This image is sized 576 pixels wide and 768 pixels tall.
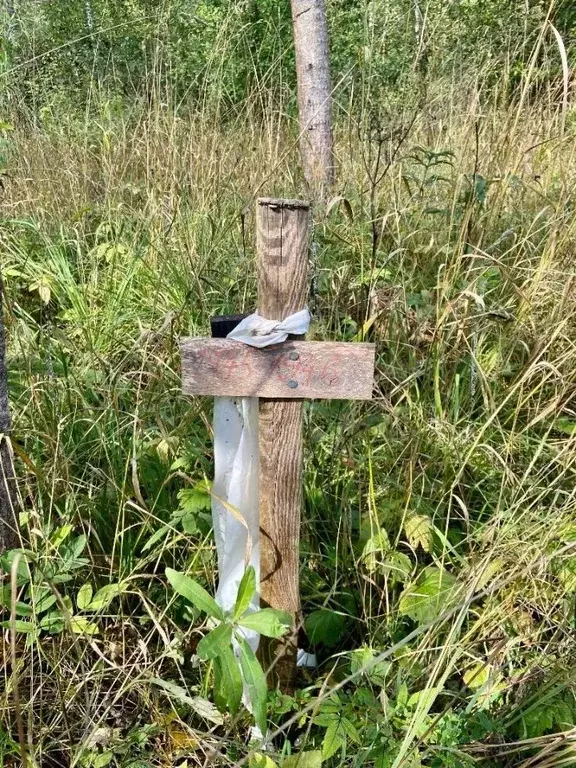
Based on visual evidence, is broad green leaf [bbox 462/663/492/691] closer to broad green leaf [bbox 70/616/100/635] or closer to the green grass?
the green grass

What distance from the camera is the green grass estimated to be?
0.95 m

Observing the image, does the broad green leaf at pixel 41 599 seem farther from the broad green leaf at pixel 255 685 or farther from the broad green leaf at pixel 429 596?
the broad green leaf at pixel 429 596

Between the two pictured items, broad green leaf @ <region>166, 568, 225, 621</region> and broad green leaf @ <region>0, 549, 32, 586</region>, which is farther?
broad green leaf @ <region>0, 549, 32, 586</region>

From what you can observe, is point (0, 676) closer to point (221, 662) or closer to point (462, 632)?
point (221, 662)

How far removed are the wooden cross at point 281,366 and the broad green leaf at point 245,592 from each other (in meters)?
0.15

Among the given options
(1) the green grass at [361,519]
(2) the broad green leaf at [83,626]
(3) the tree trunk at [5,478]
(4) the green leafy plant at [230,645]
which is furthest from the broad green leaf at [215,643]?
(3) the tree trunk at [5,478]

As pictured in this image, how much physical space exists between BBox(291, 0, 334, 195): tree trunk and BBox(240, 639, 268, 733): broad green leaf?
2.13m

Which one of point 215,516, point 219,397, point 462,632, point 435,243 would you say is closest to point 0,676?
point 215,516

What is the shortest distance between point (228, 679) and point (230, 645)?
0.13ft

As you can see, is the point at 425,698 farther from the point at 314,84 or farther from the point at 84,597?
the point at 314,84

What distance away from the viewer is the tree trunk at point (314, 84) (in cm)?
259

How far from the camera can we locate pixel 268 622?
778mm

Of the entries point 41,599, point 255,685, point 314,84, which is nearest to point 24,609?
point 41,599

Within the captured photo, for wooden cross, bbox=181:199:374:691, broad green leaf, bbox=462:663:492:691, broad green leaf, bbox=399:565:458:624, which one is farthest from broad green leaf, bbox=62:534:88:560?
broad green leaf, bbox=462:663:492:691
